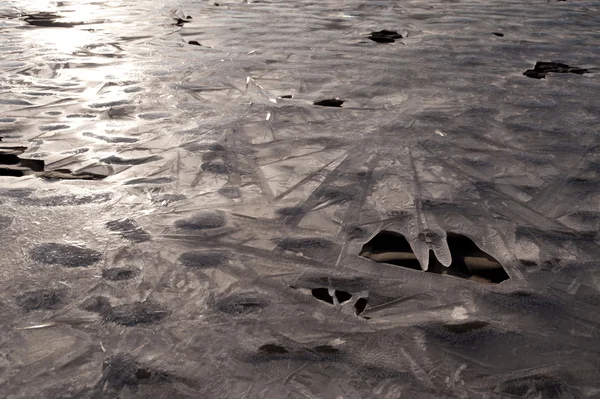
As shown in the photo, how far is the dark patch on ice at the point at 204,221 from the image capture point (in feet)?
4.60

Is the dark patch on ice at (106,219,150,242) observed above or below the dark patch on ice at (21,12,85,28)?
below

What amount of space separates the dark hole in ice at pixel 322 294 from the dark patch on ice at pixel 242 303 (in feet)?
0.33

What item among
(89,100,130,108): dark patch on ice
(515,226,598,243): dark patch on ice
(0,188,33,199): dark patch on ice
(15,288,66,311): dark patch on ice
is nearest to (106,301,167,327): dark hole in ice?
(15,288,66,311): dark patch on ice

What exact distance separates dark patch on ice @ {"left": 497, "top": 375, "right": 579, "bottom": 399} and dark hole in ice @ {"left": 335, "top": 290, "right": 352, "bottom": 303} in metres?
0.33

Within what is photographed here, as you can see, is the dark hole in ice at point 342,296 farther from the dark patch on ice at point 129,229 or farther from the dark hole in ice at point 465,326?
the dark patch on ice at point 129,229

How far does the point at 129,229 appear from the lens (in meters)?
1.37

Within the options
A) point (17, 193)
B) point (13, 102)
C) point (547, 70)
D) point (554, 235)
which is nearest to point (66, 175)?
point (17, 193)

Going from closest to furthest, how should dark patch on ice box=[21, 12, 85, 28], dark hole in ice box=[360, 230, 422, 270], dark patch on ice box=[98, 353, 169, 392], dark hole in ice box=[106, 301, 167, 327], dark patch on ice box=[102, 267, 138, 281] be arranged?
1. dark patch on ice box=[98, 353, 169, 392]
2. dark hole in ice box=[106, 301, 167, 327]
3. dark patch on ice box=[102, 267, 138, 281]
4. dark hole in ice box=[360, 230, 422, 270]
5. dark patch on ice box=[21, 12, 85, 28]

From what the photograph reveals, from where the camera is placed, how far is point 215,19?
12.7 ft

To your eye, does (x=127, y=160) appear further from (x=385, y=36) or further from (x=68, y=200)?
(x=385, y=36)

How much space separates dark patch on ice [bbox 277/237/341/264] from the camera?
4.30 feet

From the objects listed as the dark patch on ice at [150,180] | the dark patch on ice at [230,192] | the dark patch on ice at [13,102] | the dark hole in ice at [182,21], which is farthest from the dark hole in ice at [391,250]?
the dark hole in ice at [182,21]

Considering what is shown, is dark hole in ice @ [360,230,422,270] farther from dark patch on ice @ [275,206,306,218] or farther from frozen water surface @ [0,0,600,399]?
dark patch on ice @ [275,206,306,218]

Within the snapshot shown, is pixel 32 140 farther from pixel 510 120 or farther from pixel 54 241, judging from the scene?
pixel 510 120
